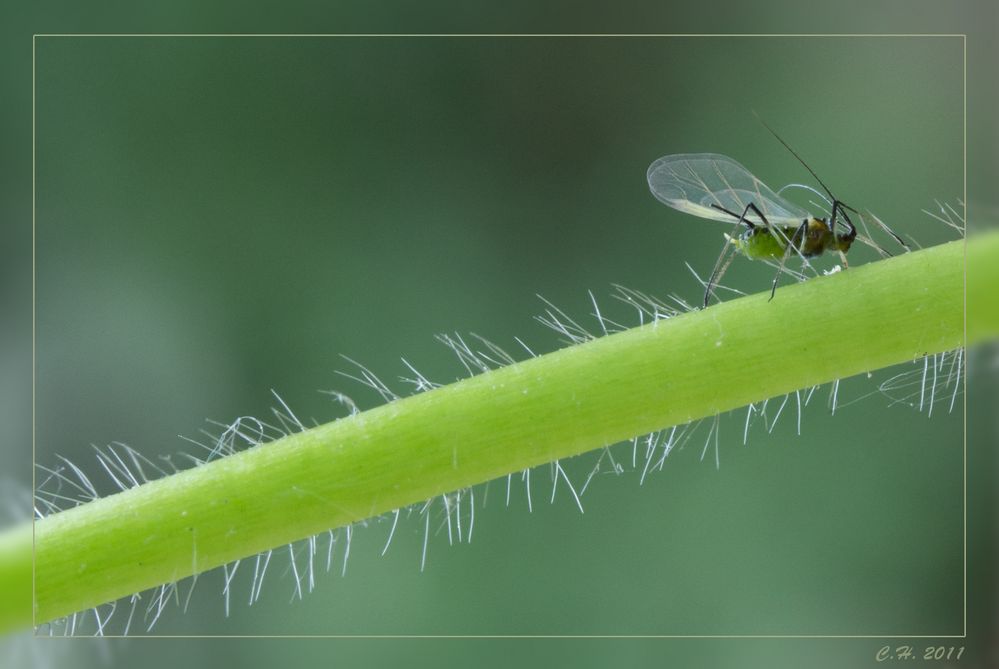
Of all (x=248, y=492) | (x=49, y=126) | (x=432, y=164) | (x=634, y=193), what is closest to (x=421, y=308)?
(x=432, y=164)

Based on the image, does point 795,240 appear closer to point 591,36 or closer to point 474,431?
point 591,36

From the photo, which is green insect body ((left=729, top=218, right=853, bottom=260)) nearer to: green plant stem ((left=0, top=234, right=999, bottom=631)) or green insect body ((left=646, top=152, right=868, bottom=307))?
green insect body ((left=646, top=152, right=868, bottom=307))

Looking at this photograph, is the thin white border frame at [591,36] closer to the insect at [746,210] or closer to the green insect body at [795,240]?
the insect at [746,210]

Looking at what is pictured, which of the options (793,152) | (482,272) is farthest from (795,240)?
(482,272)

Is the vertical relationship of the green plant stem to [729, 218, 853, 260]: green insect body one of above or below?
below

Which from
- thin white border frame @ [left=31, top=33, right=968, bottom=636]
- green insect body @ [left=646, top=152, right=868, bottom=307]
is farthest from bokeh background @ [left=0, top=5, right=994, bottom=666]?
green insect body @ [left=646, top=152, right=868, bottom=307]

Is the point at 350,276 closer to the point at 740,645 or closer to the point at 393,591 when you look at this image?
the point at 393,591
